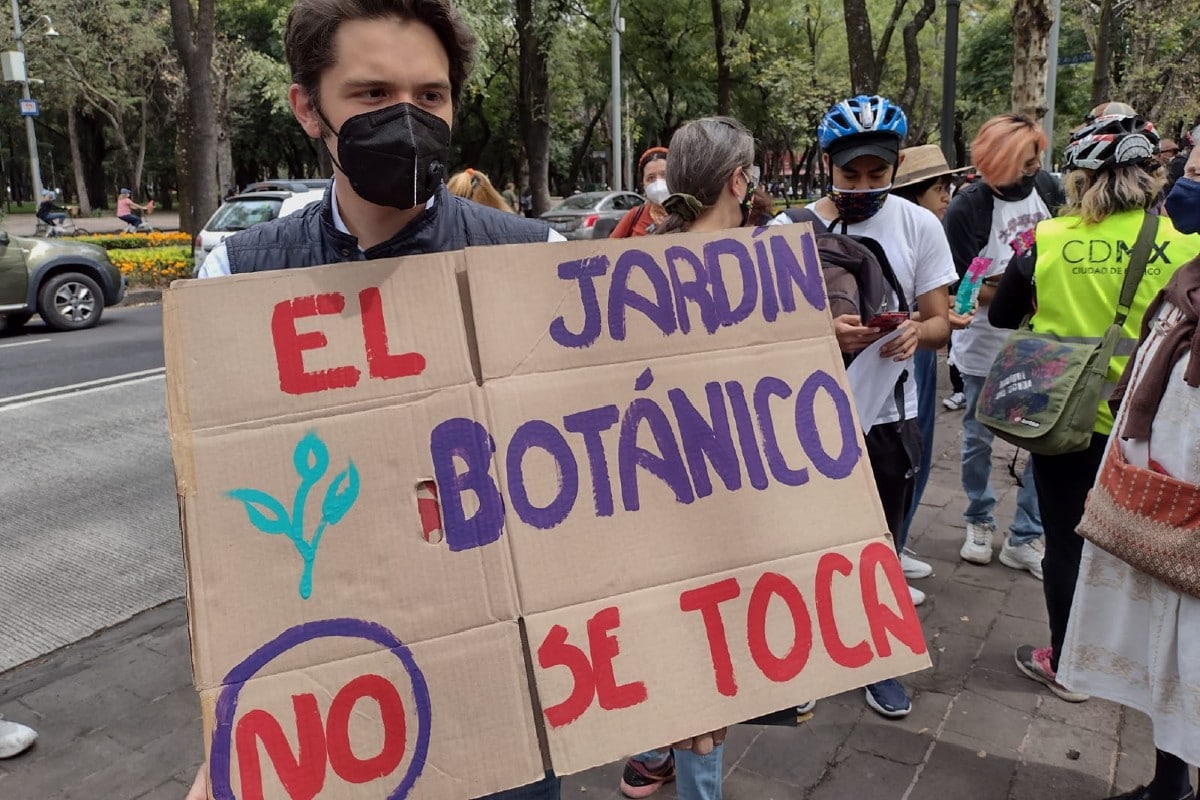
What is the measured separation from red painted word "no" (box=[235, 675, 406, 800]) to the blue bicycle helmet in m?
2.12

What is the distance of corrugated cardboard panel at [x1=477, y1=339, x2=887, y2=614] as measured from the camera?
145cm

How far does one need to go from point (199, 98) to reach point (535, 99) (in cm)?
841

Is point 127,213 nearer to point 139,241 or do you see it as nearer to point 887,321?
point 139,241

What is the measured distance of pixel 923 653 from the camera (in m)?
1.60

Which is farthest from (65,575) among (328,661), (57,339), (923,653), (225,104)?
(225,104)

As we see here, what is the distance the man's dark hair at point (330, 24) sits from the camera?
59.7 inches

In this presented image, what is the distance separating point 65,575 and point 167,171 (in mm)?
55363

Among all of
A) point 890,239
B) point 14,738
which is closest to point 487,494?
point 890,239

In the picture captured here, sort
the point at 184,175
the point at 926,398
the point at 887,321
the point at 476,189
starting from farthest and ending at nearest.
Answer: the point at 184,175
the point at 476,189
the point at 926,398
the point at 887,321

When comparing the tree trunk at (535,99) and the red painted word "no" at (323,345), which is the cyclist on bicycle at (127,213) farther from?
the red painted word "no" at (323,345)

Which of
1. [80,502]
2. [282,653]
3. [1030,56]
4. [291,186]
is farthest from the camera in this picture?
[291,186]

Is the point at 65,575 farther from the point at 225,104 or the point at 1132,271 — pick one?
the point at 225,104

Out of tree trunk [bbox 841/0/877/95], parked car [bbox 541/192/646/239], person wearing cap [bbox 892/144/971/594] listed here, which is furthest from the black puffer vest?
parked car [bbox 541/192/646/239]

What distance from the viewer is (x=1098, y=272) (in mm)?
2779
